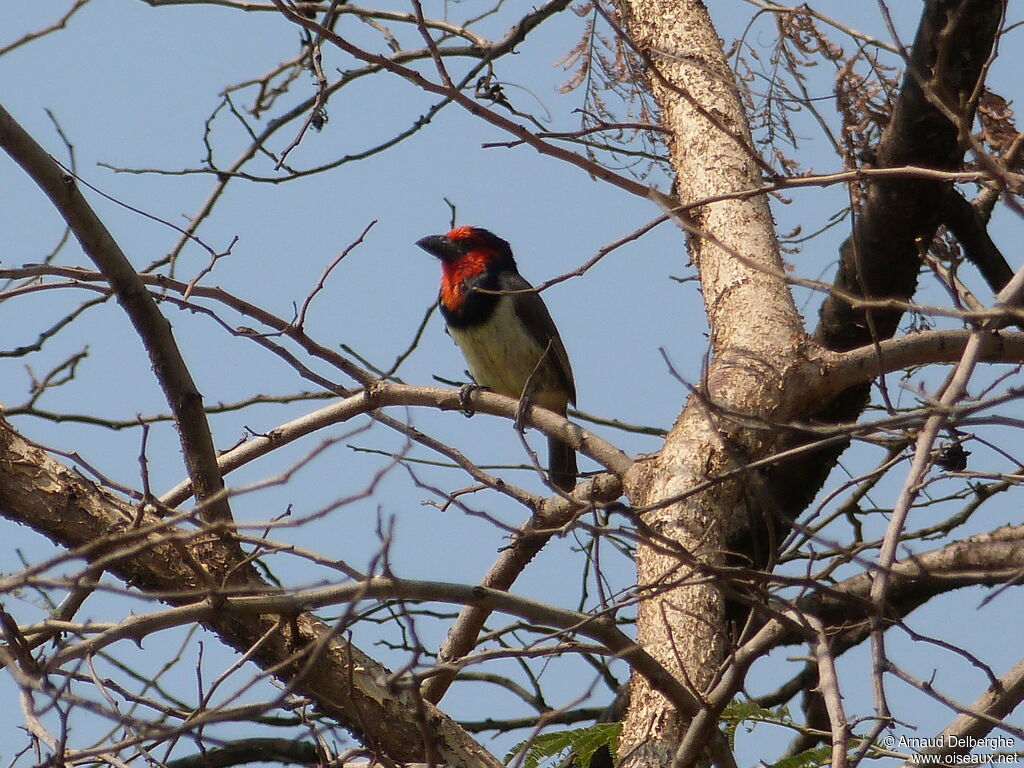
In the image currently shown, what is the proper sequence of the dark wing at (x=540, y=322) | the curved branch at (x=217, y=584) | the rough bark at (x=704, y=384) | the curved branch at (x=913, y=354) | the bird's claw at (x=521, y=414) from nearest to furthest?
the rough bark at (x=704, y=384)
the curved branch at (x=217, y=584)
the curved branch at (x=913, y=354)
the bird's claw at (x=521, y=414)
the dark wing at (x=540, y=322)

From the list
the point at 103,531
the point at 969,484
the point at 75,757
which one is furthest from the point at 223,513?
the point at 969,484

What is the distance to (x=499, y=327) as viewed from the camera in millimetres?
6086

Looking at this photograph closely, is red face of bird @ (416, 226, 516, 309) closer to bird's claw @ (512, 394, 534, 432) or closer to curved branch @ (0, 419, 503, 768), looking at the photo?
bird's claw @ (512, 394, 534, 432)

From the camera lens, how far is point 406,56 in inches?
184

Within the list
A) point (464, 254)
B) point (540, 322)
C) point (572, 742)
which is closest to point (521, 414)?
point (572, 742)

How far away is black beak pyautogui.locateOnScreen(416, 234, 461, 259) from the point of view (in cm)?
658

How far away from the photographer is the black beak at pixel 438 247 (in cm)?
658

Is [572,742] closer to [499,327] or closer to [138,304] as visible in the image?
[138,304]

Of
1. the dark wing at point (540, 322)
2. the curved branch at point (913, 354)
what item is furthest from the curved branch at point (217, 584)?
the dark wing at point (540, 322)

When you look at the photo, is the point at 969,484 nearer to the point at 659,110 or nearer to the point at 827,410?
the point at 827,410

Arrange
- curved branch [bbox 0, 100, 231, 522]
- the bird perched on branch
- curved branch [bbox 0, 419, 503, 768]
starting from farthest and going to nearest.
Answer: the bird perched on branch, curved branch [bbox 0, 419, 503, 768], curved branch [bbox 0, 100, 231, 522]

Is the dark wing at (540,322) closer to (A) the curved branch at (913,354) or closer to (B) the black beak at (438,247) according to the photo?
(B) the black beak at (438,247)

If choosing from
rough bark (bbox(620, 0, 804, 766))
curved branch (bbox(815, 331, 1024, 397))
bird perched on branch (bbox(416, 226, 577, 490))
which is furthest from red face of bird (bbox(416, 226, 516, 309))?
curved branch (bbox(815, 331, 1024, 397))

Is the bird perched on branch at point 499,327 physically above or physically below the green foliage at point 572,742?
above
